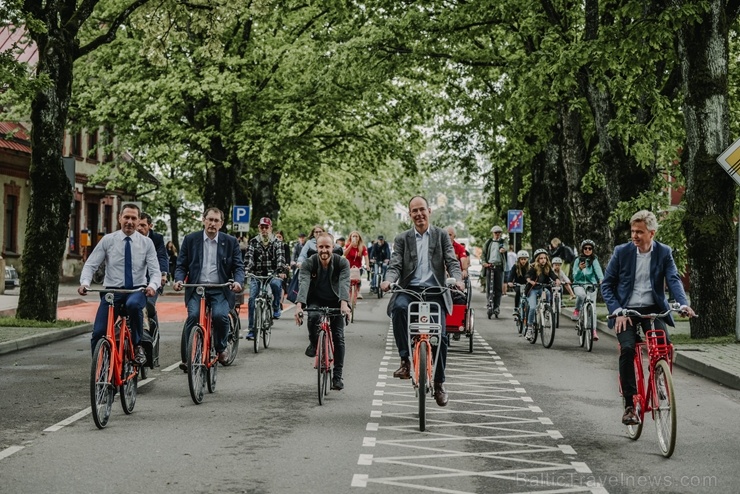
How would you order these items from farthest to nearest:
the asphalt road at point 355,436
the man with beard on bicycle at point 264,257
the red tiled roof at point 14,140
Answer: the red tiled roof at point 14,140 → the man with beard on bicycle at point 264,257 → the asphalt road at point 355,436

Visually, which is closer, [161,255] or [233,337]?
[161,255]

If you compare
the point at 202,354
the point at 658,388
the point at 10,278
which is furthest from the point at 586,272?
the point at 10,278

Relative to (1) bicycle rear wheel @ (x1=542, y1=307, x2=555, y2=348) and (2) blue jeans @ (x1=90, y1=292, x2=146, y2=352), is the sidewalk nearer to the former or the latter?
(1) bicycle rear wheel @ (x1=542, y1=307, x2=555, y2=348)

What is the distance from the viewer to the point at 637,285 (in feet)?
30.1

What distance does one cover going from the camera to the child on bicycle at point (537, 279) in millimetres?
19766

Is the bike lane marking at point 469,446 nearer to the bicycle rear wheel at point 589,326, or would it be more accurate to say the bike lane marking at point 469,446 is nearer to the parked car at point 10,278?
the bicycle rear wheel at point 589,326

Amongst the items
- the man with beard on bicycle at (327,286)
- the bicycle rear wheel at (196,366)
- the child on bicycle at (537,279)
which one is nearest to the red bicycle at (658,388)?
the man with beard on bicycle at (327,286)

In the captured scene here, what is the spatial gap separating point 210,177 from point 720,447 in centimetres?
3100

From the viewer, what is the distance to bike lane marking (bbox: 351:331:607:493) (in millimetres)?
7445

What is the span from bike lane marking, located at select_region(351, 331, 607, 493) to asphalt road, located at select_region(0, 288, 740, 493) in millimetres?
15

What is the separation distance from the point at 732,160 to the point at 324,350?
27.9ft

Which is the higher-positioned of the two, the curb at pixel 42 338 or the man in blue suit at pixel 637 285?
the man in blue suit at pixel 637 285

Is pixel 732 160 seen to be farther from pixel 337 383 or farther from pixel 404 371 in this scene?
pixel 404 371

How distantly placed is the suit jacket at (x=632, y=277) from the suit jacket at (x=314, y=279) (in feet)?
10.4
